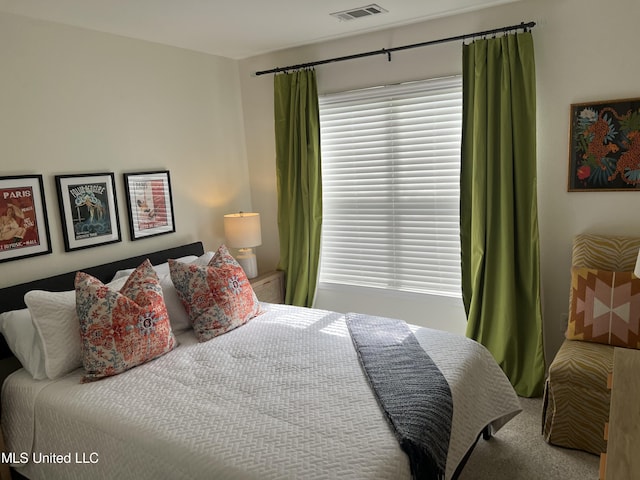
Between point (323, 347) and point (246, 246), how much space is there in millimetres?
1484

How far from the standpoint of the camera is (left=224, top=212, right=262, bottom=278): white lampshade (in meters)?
3.70

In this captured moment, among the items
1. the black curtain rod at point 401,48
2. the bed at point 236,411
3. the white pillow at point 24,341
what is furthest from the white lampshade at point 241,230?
the white pillow at point 24,341

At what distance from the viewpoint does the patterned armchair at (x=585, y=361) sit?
238cm

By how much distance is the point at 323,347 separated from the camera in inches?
98.3

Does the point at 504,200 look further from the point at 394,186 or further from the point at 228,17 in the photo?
the point at 228,17

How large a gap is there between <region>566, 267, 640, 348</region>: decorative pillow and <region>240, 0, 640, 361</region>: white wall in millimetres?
364

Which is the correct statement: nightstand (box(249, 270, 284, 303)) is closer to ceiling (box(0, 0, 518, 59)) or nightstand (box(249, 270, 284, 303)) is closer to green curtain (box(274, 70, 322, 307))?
green curtain (box(274, 70, 322, 307))

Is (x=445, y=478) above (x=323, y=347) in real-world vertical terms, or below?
below

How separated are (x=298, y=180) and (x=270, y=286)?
934mm

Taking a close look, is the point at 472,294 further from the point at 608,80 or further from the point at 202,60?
the point at 202,60

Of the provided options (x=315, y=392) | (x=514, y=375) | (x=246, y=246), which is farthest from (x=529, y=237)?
(x=246, y=246)

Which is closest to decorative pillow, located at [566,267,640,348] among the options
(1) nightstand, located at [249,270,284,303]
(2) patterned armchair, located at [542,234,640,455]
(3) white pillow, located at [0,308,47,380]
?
(2) patterned armchair, located at [542,234,640,455]

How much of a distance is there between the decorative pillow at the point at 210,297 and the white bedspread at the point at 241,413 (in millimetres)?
97

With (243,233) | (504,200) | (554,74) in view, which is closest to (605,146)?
(554,74)
